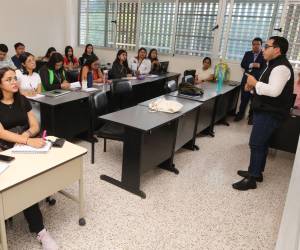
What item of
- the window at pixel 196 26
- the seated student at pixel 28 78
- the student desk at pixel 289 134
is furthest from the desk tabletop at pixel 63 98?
the window at pixel 196 26

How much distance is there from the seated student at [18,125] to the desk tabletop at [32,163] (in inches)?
4.9

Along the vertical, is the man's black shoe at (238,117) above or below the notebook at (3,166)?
below

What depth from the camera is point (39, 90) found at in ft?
11.1

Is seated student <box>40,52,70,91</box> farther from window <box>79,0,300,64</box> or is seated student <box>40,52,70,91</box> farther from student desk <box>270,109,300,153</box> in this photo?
window <box>79,0,300,64</box>

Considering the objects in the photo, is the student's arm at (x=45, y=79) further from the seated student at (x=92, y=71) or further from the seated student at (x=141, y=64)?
the seated student at (x=141, y=64)

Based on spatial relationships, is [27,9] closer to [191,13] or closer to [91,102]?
[191,13]

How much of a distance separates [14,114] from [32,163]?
634 mm

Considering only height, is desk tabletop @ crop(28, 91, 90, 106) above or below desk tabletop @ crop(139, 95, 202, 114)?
below

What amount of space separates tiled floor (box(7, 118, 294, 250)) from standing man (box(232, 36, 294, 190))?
1.88 feet

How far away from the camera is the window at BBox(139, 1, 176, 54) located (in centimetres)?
621

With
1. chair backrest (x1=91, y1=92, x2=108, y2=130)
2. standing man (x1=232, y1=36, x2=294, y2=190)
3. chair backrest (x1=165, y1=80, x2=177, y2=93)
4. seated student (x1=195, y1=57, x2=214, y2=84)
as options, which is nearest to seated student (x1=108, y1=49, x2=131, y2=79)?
chair backrest (x1=165, y1=80, x2=177, y2=93)

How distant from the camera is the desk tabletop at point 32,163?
4.87 feet

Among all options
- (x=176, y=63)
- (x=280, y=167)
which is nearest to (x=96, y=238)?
(x=280, y=167)

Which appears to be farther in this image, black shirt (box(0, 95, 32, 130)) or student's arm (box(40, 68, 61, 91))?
student's arm (box(40, 68, 61, 91))
